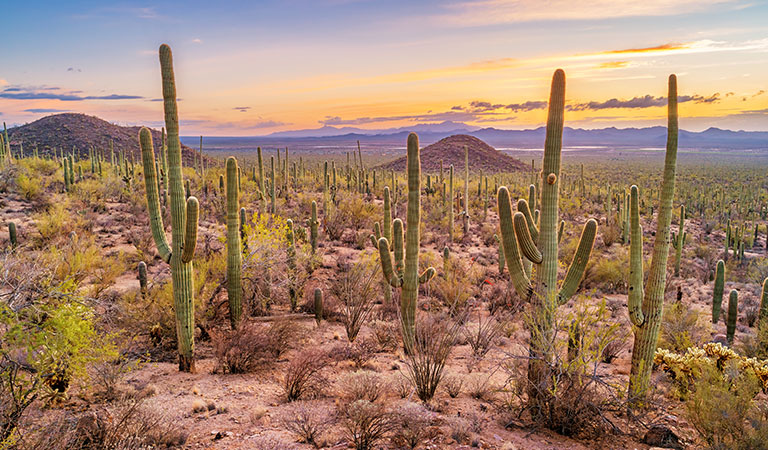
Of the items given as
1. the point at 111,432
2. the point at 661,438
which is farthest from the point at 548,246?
the point at 111,432

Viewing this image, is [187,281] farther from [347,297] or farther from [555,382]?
[555,382]

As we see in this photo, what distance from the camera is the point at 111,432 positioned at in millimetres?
5113

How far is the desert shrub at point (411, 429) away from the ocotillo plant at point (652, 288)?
3.23 meters

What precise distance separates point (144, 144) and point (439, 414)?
649cm

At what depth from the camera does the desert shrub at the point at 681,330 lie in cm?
984

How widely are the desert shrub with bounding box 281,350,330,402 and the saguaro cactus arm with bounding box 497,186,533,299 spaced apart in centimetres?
332

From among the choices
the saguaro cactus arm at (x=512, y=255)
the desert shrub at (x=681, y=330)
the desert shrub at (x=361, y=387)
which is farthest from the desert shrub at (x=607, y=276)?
the desert shrub at (x=361, y=387)

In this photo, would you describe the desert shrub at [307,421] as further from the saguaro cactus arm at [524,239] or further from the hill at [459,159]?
the hill at [459,159]

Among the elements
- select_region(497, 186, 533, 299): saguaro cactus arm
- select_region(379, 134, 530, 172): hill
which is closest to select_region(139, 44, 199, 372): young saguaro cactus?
select_region(497, 186, 533, 299): saguaro cactus arm

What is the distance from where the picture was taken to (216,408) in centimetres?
660

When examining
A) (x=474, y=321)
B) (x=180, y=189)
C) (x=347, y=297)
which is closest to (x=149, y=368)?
(x=180, y=189)

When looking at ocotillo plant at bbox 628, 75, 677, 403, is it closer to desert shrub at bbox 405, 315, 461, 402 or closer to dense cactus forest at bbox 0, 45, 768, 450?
dense cactus forest at bbox 0, 45, 768, 450

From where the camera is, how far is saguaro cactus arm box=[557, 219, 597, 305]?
23.9ft

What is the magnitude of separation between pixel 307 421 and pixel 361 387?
1115mm
